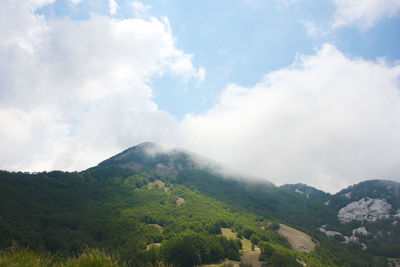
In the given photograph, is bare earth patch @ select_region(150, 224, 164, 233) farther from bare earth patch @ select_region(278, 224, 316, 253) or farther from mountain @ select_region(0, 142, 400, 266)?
bare earth patch @ select_region(278, 224, 316, 253)

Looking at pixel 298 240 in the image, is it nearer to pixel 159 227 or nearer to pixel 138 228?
pixel 159 227

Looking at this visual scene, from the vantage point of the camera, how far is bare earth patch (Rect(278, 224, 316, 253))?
143 meters

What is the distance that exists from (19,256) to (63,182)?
17842 centimetres

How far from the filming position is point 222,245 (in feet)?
311

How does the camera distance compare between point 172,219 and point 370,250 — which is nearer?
point 172,219

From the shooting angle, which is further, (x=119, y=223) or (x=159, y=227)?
(x=159, y=227)

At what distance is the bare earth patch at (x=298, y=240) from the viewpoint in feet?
468

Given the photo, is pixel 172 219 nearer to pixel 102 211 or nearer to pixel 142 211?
pixel 142 211

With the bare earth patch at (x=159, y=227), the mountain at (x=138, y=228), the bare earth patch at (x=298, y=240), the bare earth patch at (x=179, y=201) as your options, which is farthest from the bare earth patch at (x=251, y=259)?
the bare earth patch at (x=179, y=201)

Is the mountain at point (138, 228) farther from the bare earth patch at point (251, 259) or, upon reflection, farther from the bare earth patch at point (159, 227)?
the bare earth patch at point (251, 259)

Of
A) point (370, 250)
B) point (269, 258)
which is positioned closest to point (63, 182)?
point (269, 258)

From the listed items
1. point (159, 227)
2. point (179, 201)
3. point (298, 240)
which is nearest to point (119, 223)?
point (159, 227)

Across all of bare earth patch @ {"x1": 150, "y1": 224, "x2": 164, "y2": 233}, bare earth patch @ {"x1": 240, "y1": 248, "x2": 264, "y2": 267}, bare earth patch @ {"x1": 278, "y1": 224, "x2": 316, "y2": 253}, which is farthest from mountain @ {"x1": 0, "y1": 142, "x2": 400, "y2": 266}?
bare earth patch @ {"x1": 278, "y1": 224, "x2": 316, "y2": 253}

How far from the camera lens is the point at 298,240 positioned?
151 metres
